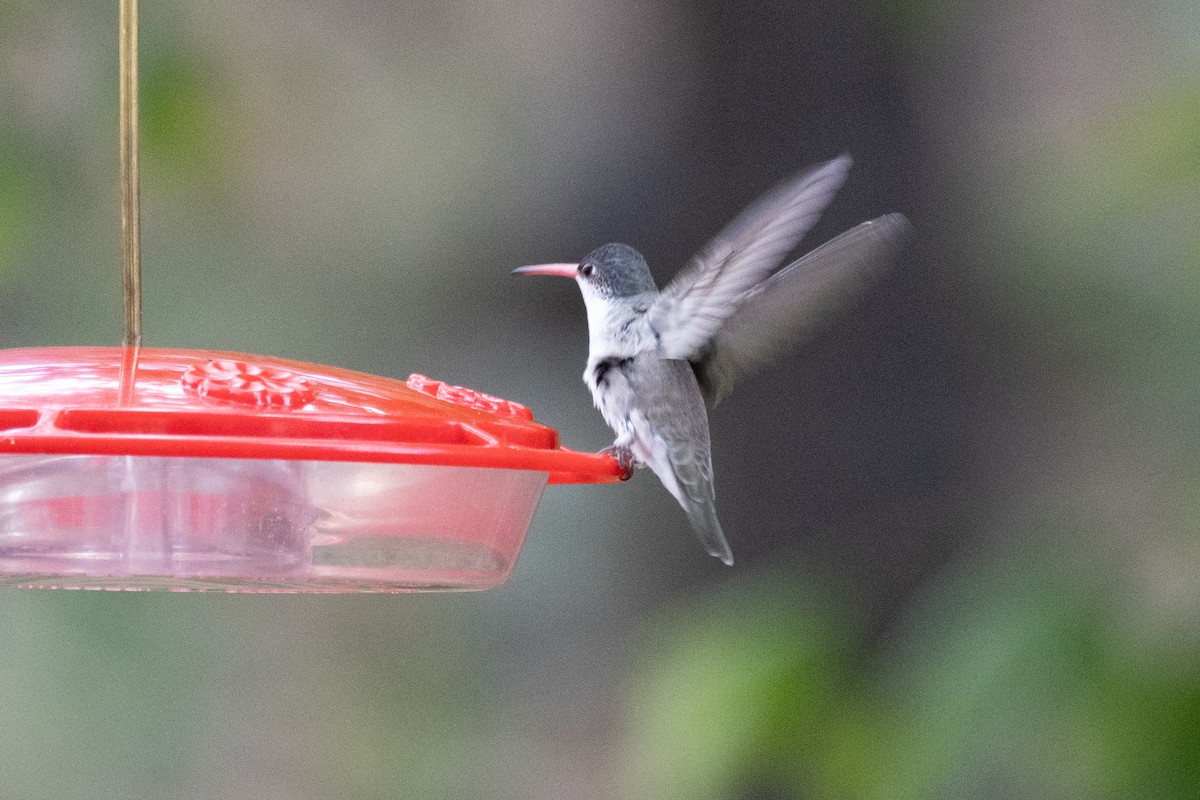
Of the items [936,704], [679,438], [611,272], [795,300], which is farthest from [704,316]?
[936,704]

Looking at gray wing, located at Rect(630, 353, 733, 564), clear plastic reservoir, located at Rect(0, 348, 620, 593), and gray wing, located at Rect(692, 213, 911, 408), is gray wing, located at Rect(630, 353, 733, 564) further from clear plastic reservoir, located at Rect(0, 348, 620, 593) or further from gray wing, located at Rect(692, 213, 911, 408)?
clear plastic reservoir, located at Rect(0, 348, 620, 593)

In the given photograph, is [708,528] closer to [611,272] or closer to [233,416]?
[611,272]

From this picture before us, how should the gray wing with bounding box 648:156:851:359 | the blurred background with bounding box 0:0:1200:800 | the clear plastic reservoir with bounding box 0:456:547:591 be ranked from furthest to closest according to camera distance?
the blurred background with bounding box 0:0:1200:800, the gray wing with bounding box 648:156:851:359, the clear plastic reservoir with bounding box 0:456:547:591

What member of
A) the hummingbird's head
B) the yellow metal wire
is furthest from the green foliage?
the yellow metal wire

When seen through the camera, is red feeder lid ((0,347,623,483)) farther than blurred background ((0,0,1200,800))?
No

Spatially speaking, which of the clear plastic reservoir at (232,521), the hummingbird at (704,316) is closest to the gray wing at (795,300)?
the hummingbird at (704,316)

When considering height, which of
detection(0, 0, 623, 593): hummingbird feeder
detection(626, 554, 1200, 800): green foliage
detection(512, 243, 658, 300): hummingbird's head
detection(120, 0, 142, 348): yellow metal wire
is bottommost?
detection(626, 554, 1200, 800): green foliage

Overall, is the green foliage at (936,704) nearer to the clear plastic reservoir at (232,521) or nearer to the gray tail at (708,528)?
the gray tail at (708,528)
